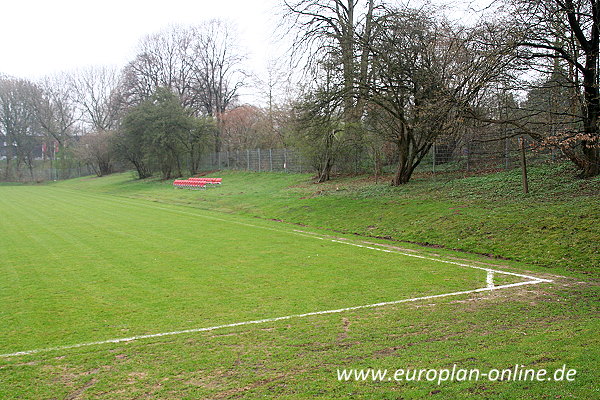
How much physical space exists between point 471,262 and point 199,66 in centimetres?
5770

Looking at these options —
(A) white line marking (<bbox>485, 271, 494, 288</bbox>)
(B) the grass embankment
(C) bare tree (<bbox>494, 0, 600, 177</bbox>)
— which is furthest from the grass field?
(C) bare tree (<bbox>494, 0, 600, 177</bbox>)

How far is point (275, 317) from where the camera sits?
7238 mm

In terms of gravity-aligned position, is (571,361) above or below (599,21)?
below

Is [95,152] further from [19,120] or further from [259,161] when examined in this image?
[259,161]

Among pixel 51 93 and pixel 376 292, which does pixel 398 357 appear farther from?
pixel 51 93

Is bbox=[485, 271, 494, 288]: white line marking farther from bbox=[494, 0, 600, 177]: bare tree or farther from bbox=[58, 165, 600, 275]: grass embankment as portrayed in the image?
bbox=[494, 0, 600, 177]: bare tree

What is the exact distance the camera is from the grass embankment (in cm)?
1176

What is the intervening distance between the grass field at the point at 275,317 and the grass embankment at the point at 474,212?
0.27 m

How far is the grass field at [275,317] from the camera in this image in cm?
483

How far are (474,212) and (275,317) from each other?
419 inches

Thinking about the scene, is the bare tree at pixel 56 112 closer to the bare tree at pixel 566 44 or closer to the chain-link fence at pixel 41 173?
the chain-link fence at pixel 41 173

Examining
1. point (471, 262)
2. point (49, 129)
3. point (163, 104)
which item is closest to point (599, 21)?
point (471, 262)

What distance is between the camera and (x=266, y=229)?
18500mm

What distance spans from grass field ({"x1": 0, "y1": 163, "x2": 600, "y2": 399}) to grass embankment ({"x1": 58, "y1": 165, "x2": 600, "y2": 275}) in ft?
0.87
